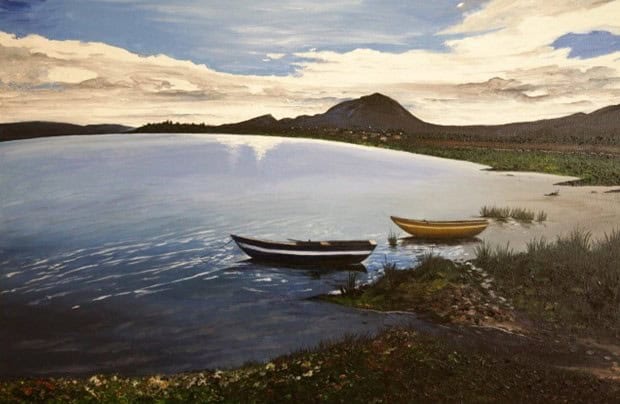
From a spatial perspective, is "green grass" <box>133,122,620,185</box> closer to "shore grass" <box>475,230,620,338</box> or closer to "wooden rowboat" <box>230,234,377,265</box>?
"shore grass" <box>475,230,620,338</box>

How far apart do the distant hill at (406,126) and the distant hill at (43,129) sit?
0.33 metres

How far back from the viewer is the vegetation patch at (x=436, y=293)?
5227mm

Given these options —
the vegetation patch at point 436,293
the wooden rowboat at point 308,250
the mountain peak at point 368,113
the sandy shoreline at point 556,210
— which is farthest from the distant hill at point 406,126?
the vegetation patch at point 436,293

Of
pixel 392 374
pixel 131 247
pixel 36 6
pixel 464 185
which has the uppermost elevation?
pixel 36 6

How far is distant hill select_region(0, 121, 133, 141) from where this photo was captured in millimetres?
5660

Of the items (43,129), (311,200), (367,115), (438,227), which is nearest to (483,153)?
(438,227)

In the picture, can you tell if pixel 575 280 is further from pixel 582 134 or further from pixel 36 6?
pixel 36 6

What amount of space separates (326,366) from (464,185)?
6.19ft

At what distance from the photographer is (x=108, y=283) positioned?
17.0ft

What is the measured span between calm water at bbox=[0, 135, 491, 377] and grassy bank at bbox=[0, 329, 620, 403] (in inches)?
5.2

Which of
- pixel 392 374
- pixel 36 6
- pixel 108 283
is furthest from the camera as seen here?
pixel 36 6

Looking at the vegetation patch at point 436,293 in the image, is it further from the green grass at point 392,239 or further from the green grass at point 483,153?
the green grass at point 483,153

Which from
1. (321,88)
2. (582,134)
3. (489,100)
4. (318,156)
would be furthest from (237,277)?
(582,134)

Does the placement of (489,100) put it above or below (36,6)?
below
